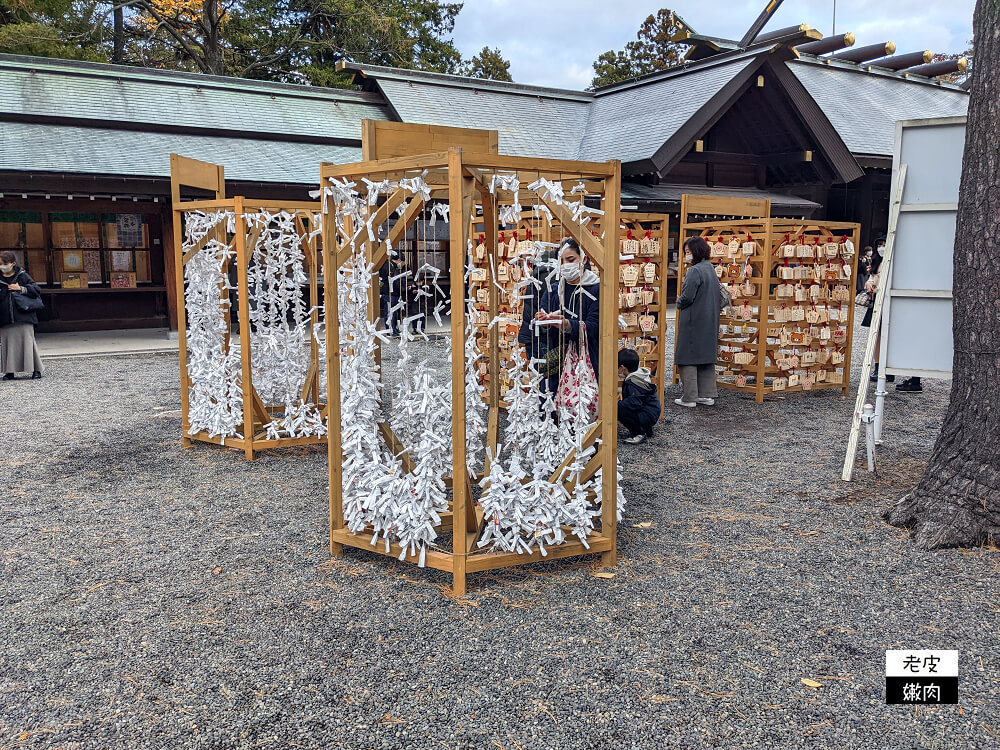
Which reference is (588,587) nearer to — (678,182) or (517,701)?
(517,701)

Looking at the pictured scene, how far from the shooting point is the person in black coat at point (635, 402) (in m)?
6.84

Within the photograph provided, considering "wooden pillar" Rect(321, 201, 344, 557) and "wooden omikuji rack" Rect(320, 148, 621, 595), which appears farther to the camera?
"wooden pillar" Rect(321, 201, 344, 557)

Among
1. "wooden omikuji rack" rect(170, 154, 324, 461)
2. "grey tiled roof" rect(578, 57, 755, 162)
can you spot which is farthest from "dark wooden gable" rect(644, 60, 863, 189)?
"wooden omikuji rack" rect(170, 154, 324, 461)

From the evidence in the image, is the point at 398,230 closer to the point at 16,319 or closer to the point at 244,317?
the point at 244,317

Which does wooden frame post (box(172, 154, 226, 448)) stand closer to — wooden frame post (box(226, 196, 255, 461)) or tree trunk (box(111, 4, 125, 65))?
wooden frame post (box(226, 196, 255, 461))

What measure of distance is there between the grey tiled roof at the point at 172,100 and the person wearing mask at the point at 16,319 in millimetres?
4970

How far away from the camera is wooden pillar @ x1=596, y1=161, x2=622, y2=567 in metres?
4.04

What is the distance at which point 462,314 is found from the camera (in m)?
3.72

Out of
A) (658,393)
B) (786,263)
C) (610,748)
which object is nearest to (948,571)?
(610,748)

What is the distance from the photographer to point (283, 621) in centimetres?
359

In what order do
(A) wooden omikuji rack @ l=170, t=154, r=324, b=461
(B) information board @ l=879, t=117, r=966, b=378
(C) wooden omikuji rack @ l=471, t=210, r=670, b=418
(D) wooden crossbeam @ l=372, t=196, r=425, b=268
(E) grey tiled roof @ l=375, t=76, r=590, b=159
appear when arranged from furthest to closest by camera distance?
(E) grey tiled roof @ l=375, t=76, r=590, b=159 → (C) wooden omikuji rack @ l=471, t=210, r=670, b=418 → (A) wooden omikuji rack @ l=170, t=154, r=324, b=461 → (B) information board @ l=879, t=117, r=966, b=378 → (D) wooden crossbeam @ l=372, t=196, r=425, b=268

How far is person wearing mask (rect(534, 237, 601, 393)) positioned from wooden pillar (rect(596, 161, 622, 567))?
0.72 m

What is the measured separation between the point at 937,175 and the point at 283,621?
5116mm

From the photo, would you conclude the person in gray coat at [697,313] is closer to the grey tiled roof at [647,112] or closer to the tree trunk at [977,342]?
the tree trunk at [977,342]
